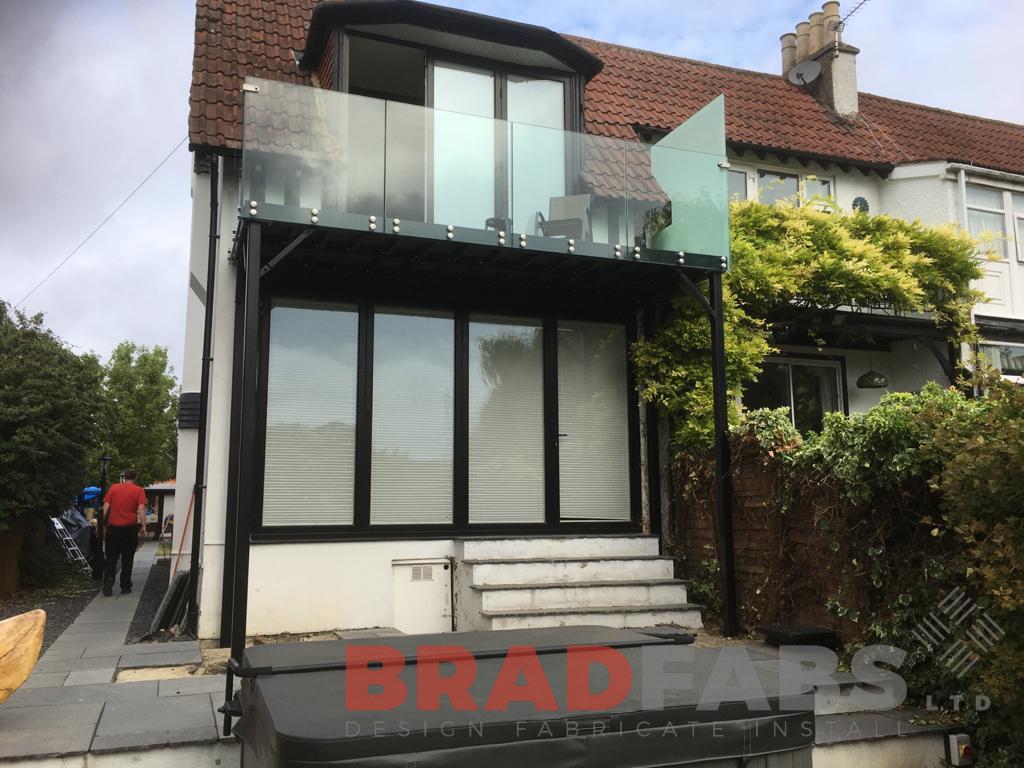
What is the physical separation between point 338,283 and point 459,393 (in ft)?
5.47

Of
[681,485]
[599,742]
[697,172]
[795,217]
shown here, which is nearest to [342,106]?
[697,172]

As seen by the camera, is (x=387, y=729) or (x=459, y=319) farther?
(x=459, y=319)

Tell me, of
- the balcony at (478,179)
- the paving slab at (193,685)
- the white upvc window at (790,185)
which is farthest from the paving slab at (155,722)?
the white upvc window at (790,185)

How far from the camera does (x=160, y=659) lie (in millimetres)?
6473

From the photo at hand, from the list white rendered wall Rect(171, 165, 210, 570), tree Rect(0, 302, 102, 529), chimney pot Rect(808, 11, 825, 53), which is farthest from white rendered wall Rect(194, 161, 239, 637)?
chimney pot Rect(808, 11, 825, 53)

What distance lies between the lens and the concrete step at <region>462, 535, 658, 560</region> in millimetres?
8117

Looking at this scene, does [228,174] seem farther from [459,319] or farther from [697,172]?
[697,172]

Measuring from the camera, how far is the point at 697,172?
866cm

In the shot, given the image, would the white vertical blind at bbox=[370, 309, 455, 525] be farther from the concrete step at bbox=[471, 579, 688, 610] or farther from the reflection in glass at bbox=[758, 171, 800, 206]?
the reflection in glass at bbox=[758, 171, 800, 206]

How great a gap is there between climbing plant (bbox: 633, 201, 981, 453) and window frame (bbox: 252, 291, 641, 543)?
24.3 inches

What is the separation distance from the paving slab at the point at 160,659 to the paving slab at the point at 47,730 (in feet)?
4.05

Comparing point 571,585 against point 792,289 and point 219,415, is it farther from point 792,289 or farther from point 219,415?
point 792,289

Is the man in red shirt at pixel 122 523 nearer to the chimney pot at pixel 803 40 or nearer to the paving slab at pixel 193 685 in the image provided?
the paving slab at pixel 193 685

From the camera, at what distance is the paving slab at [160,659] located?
628 centimetres
